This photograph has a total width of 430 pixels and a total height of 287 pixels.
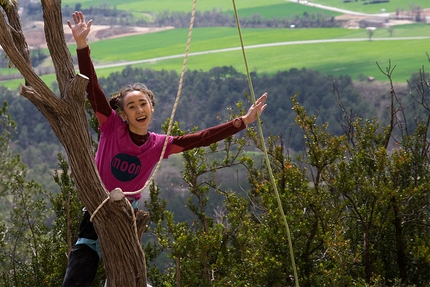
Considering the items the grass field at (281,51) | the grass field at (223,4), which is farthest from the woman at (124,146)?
the grass field at (223,4)

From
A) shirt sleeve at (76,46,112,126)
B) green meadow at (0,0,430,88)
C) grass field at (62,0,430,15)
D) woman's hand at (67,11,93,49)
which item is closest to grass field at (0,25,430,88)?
green meadow at (0,0,430,88)

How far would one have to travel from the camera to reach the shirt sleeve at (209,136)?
10.8 ft

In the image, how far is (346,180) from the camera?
5363 mm

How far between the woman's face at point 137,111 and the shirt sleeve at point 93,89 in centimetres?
10

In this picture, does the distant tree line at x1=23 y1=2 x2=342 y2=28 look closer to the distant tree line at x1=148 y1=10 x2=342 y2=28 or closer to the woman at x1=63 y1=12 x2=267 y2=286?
the distant tree line at x1=148 y1=10 x2=342 y2=28

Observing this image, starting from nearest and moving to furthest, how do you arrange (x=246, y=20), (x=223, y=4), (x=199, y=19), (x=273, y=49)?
(x=273, y=49), (x=246, y=20), (x=223, y=4), (x=199, y=19)

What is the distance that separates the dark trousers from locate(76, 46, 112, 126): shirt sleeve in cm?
48

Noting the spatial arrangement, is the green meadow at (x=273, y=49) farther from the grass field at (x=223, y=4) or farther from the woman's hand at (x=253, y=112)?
the woman's hand at (x=253, y=112)

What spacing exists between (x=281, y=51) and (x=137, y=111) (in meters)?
44.5

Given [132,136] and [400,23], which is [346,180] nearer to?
[132,136]

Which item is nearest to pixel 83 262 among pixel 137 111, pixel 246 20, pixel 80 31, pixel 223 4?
pixel 137 111

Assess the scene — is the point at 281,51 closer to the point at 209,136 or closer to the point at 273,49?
the point at 273,49

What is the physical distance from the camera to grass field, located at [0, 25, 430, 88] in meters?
40.6

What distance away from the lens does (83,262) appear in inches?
124
